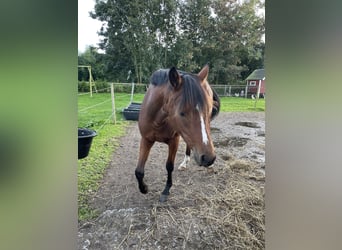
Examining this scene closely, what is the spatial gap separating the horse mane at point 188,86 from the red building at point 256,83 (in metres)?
0.22

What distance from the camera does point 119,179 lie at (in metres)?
1.07

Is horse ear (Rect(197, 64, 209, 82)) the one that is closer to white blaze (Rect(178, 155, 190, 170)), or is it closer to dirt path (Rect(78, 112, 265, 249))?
dirt path (Rect(78, 112, 265, 249))

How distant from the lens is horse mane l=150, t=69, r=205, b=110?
1014mm

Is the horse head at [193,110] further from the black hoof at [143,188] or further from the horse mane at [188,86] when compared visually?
the black hoof at [143,188]

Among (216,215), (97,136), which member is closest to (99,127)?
(97,136)

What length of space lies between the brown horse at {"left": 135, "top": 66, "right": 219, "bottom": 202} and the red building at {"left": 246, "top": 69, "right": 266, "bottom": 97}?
15cm

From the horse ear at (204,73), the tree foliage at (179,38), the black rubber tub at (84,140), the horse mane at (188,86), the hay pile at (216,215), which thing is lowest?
the hay pile at (216,215)

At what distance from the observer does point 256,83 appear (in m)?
1.09

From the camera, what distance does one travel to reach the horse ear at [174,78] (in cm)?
102

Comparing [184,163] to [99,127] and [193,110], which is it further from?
[99,127]

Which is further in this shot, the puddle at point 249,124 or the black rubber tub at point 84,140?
the puddle at point 249,124

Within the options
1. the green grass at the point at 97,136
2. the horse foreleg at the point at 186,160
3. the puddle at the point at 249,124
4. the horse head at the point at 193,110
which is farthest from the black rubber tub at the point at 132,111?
the puddle at the point at 249,124
